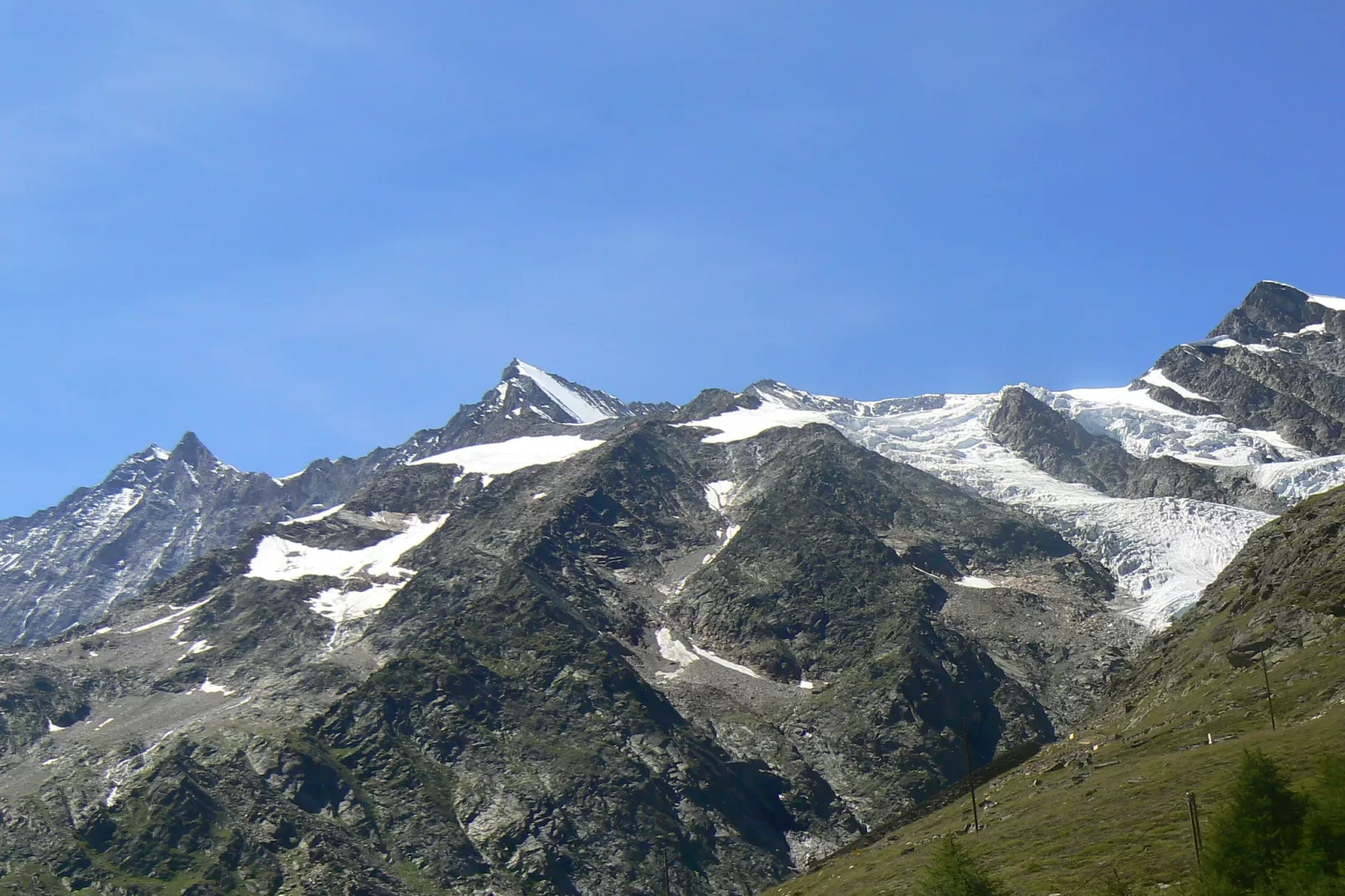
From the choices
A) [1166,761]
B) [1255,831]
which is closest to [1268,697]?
[1166,761]

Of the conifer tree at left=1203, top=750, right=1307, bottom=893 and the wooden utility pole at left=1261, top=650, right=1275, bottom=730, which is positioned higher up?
the wooden utility pole at left=1261, top=650, right=1275, bottom=730

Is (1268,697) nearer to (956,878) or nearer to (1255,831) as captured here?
(1255,831)

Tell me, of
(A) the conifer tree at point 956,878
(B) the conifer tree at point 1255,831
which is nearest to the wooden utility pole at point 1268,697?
(B) the conifer tree at point 1255,831

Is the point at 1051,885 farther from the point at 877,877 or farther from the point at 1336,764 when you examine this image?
the point at 877,877

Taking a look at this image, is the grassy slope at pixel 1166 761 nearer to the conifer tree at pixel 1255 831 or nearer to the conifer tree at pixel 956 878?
the conifer tree at pixel 956 878

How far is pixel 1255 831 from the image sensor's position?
9569 centimetres

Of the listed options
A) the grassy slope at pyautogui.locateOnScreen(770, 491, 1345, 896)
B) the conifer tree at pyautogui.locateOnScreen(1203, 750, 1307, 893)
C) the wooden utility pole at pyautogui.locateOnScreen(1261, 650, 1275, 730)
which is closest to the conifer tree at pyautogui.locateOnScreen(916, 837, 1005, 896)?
the grassy slope at pyautogui.locateOnScreen(770, 491, 1345, 896)

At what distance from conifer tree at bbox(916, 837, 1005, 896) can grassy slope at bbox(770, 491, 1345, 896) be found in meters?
9.04

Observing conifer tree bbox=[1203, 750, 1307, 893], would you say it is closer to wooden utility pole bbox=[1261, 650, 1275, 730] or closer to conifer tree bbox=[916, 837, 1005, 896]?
conifer tree bbox=[916, 837, 1005, 896]

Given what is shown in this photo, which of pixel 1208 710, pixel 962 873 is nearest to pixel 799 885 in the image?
pixel 1208 710

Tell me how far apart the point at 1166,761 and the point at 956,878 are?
5875 centimetres

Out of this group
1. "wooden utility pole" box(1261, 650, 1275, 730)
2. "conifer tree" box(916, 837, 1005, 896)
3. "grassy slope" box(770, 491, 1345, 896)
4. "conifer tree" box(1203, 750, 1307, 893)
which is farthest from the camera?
"wooden utility pole" box(1261, 650, 1275, 730)

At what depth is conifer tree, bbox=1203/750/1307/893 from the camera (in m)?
94.3

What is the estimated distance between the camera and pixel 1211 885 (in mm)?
90000
